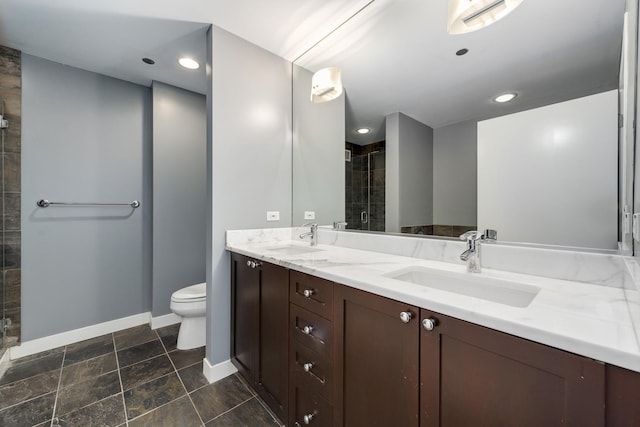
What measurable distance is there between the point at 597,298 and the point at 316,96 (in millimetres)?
1869

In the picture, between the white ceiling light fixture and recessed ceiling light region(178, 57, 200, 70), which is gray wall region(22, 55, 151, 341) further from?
the white ceiling light fixture

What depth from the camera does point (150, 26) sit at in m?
1.68

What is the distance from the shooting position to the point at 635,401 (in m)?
0.45

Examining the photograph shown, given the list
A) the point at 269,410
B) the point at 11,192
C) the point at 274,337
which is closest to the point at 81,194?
the point at 11,192

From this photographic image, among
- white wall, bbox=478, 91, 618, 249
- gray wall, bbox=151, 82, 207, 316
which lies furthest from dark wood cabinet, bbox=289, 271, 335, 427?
gray wall, bbox=151, 82, 207, 316

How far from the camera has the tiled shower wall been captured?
184 cm

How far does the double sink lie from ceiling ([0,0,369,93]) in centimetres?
159

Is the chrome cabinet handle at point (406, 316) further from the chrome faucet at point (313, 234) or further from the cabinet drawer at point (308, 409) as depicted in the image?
the chrome faucet at point (313, 234)

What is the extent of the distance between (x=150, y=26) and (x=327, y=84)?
47.8 inches

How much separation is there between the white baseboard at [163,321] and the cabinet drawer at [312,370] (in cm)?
168

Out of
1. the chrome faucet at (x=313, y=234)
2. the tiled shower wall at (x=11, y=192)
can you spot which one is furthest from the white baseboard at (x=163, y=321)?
the chrome faucet at (x=313, y=234)

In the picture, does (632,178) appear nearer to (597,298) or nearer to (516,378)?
(597,298)

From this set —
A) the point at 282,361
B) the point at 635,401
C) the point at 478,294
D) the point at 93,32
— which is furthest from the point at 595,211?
the point at 93,32

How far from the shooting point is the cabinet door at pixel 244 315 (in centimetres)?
146
